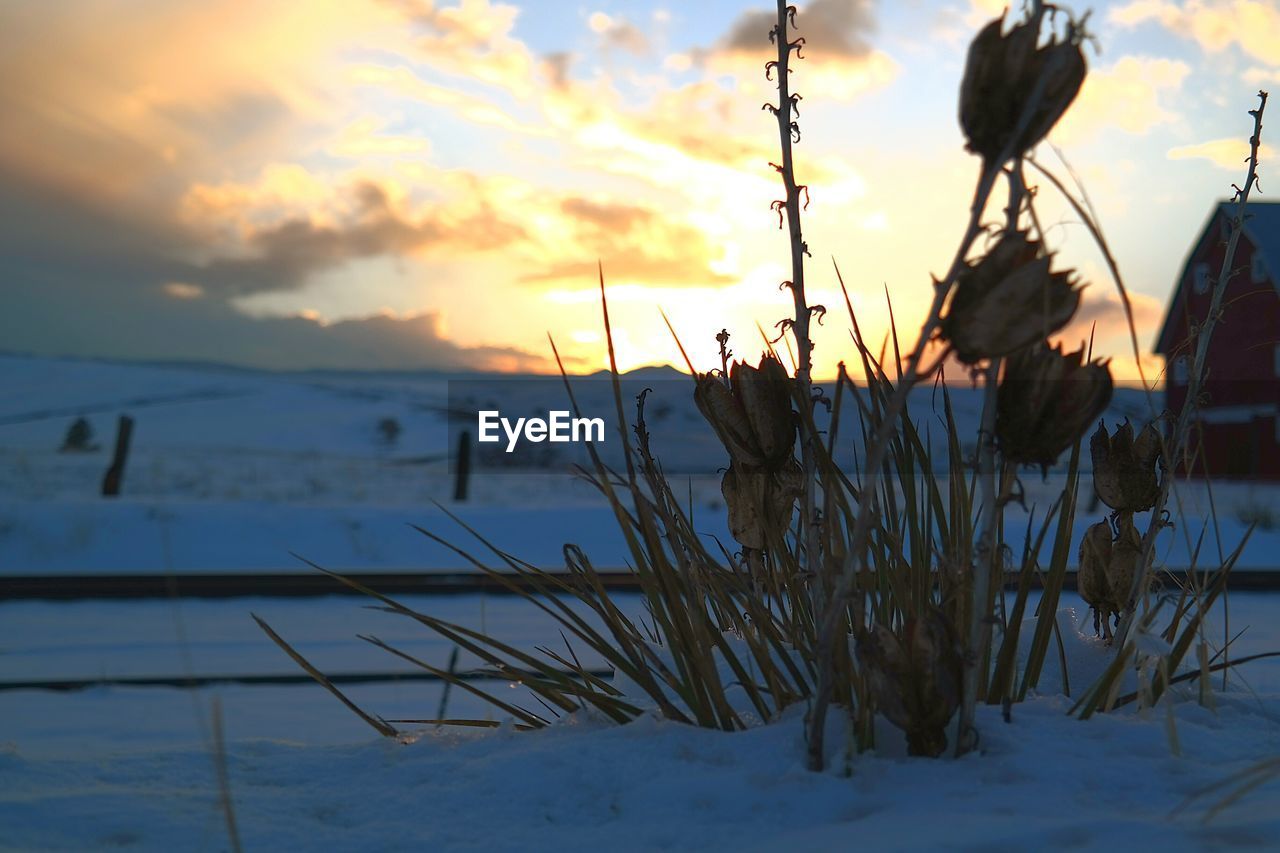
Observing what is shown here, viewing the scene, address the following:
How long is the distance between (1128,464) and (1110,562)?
6.9 inches

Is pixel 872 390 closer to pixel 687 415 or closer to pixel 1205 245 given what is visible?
pixel 1205 245

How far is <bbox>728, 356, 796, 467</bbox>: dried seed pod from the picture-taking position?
1233 millimetres

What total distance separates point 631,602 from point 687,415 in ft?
106

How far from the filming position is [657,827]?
108cm

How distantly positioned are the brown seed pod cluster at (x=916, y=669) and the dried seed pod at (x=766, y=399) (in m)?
0.29

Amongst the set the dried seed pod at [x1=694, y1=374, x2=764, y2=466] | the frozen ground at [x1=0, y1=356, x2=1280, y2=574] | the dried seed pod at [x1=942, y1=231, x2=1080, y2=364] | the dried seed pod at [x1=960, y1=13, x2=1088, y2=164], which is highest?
the dried seed pod at [x1=960, y1=13, x2=1088, y2=164]

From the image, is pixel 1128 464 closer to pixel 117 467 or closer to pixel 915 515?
pixel 915 515

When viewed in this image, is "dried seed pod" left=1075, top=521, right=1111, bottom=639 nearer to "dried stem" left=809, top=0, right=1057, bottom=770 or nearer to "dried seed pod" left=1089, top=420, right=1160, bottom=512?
"dried seed pod" left=1089, top=420, right=1160, bottom=512

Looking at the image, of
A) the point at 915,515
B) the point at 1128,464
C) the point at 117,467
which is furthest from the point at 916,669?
the point at 117,467

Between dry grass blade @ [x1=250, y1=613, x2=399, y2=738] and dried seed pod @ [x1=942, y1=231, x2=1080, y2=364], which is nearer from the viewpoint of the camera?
dried seed pod @ [x1=942, y1=231, x2=1080, y2=364]

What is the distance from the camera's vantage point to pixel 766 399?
123 centimetres

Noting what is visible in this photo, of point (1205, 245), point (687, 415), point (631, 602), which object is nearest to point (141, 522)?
point (631, 602)

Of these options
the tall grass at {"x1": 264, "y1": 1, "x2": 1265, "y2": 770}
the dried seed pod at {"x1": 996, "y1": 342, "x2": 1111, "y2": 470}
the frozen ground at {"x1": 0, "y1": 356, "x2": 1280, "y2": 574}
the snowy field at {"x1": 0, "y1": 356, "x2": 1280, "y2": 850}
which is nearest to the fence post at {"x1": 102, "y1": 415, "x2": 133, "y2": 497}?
the frozen ground at {"x1": 0, "y1": 356, "x2": 1280, "y2": 574}

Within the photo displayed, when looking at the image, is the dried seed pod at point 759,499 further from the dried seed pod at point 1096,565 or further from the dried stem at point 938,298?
the dried seed pod at point 1096,565
